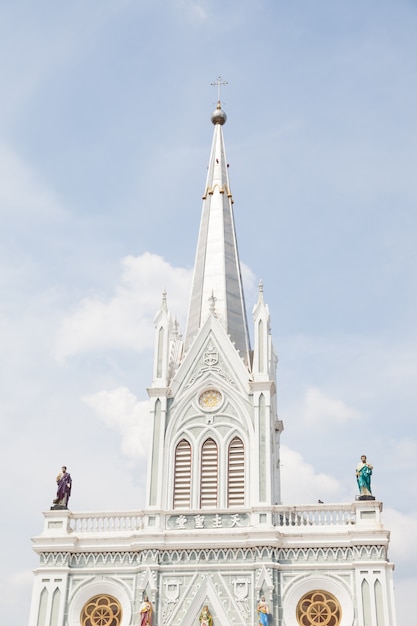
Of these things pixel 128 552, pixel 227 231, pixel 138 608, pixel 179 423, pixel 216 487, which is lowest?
pixel 138 608

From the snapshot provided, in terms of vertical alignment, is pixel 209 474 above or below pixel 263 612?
above

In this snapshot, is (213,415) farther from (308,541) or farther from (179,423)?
(308,541)

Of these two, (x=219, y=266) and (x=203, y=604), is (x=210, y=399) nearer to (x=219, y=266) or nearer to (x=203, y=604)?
(x=219, y=266)

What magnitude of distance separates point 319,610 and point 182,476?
5.60 meters

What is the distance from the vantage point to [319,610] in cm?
2520

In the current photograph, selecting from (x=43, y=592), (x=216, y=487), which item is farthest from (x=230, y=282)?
(x=43, y=592)

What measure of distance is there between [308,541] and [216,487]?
323cm

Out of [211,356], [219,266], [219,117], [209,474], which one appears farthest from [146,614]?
[219,117]

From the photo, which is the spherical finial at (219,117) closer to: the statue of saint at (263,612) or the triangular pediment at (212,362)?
the triangular pediment at (212,362)

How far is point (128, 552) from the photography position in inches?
1048

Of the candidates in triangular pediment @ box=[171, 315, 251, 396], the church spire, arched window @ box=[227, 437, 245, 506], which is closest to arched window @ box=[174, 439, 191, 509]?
arched window @ box=[227, 437, 245, 506]

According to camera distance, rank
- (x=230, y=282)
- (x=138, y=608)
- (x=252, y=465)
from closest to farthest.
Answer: (x=138, y=608) → (x=252, y=465) → (x=230, y=282)

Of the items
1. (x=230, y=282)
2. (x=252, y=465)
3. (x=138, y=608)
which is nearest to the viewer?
(x=138, y=608)

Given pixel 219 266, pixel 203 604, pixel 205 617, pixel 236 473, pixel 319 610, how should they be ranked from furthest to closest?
pixel 219 266
pixel 236 473
pixel 203 604
pixel 319 610
pixel 205 617
